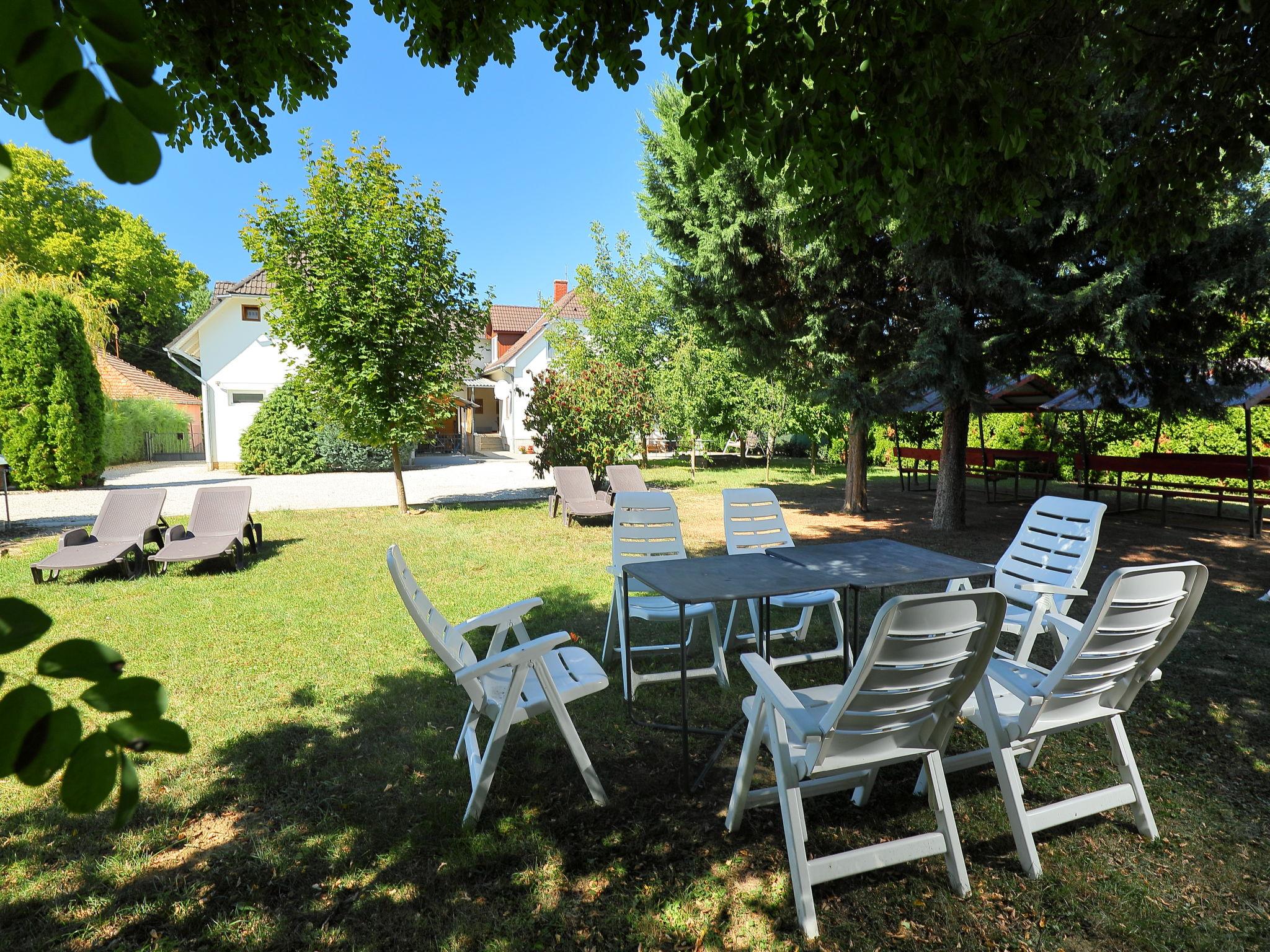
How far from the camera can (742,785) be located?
9.94 feet

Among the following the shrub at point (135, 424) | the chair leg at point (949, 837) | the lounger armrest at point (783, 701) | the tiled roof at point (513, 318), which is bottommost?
the chair leg at point (949, 837)

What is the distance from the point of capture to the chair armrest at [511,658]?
9.86ft

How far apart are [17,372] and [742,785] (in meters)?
18.7

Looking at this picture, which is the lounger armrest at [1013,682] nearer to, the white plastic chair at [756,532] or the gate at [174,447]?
the white plastic chair at [756,532]

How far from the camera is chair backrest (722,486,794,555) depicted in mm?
5750

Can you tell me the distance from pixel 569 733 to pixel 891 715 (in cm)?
150

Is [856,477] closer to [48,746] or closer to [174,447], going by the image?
[48,746]

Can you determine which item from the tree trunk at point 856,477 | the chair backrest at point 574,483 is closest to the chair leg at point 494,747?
the chair backrest at point 574,483

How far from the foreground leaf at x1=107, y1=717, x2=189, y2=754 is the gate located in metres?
31.8

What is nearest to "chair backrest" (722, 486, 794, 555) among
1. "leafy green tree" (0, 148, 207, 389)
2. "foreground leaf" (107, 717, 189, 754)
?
"foreground leaf" (107, 717, 189, 754)

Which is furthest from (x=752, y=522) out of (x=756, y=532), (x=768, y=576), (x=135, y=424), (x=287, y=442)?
(x=135, y=424)

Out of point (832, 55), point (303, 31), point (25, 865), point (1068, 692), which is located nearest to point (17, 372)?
point (303, 31)

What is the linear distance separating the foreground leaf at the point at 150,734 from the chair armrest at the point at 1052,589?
4.66 metres

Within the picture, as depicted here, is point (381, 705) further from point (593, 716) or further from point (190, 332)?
point (190, 332)
